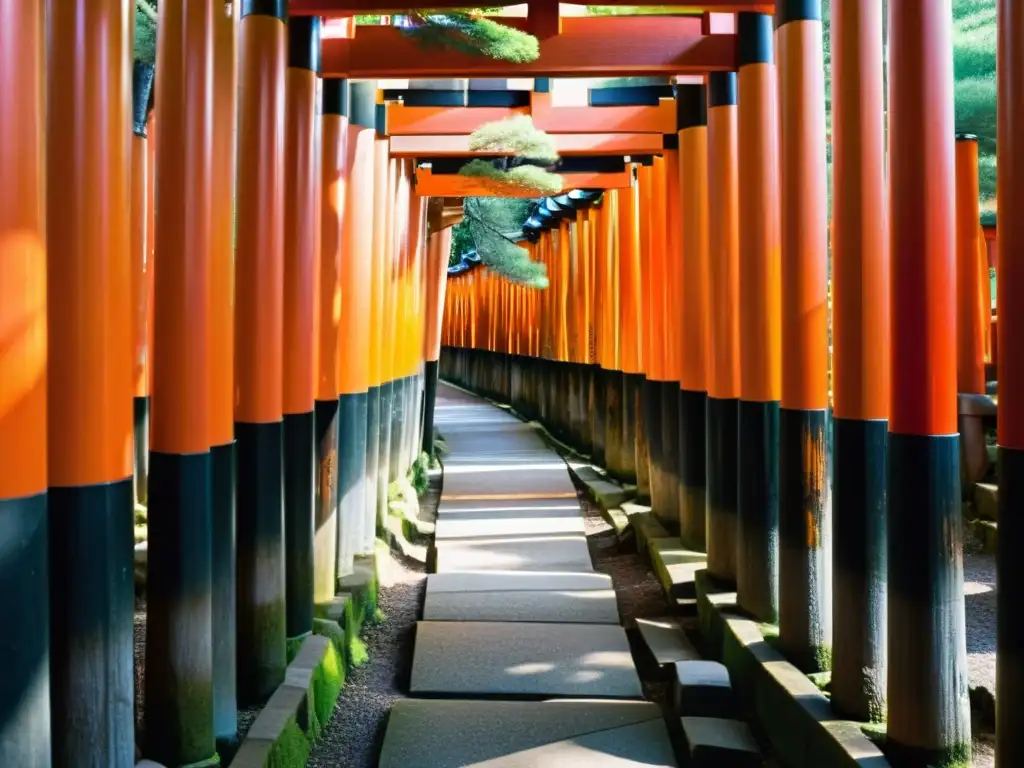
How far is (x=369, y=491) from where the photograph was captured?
31.3ft

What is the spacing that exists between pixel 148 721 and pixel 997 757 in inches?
117

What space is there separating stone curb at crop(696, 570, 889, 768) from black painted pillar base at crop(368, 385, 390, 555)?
10.7ft

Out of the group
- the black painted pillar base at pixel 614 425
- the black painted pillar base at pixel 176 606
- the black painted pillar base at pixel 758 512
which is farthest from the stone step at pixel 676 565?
the black painted pillar base at pixel 614 425

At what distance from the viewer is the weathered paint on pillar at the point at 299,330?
19.6ft

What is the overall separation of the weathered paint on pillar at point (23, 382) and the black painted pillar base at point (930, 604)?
295 cm

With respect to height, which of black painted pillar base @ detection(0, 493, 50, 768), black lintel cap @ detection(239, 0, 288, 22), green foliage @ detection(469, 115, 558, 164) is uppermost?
green foliage @ detection(469, 115, 558, 164)

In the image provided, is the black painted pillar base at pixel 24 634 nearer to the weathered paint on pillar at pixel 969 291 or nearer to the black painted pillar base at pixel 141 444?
the black painted pillar base at pixel 141 444

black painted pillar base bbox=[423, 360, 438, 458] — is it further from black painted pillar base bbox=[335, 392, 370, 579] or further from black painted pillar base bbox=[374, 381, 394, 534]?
black painted pillar base bbox=[335, 392, 370, 579]

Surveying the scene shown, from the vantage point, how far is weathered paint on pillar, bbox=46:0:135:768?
9.80ft

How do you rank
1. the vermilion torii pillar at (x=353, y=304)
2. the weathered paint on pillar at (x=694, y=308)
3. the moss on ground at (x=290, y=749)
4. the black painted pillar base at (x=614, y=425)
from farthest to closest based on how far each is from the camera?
1. the black painted pillar base at (x=614, y=425)
2. the weathered paint on pillar at (x=694, y=308)
3. the vermilion torii pillar at (x=353, y=304)
4. the moss on ground at (x=290, y=749)

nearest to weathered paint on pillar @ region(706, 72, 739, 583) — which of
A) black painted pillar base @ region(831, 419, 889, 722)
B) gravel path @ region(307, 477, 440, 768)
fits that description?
gravel path @ region(307, 477, 440, 768)

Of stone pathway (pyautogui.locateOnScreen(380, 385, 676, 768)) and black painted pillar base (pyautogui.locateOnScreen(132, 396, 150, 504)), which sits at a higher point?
black painted pillar base (pyautogui.locateOnScreen(132, 396, 150, 504))

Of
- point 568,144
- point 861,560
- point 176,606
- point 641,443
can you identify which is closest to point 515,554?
point 641,443

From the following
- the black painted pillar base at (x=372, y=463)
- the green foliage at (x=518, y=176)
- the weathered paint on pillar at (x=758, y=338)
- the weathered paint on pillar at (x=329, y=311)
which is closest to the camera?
the weathered paint on pillar at (x=758, y=338)
